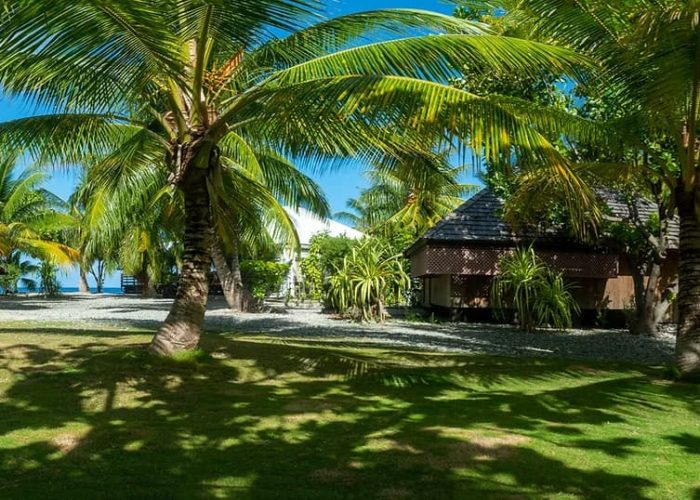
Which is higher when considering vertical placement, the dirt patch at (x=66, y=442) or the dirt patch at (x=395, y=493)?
the dirt patch at (x=66, y=442)

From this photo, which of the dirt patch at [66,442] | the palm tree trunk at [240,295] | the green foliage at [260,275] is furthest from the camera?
the green foliage at [260,275]

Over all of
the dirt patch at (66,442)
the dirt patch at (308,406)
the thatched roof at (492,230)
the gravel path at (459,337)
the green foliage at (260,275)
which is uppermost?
the thatched roof at (492,230)

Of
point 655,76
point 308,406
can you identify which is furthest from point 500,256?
point 308,406

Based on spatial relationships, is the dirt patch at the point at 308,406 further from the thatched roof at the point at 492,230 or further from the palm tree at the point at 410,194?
the thatched roof at the point at 492,230

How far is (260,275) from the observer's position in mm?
24312

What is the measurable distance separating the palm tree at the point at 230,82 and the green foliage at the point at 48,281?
25.5 meters

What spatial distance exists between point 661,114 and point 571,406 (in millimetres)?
3953

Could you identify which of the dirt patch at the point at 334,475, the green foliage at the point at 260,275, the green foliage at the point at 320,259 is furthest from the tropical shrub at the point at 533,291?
the dirt patch at the point at 334,475

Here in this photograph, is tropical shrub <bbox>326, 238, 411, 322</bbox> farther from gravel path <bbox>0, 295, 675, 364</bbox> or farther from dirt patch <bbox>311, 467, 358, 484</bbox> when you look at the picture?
dirt patch <bbox>311, 467, 358, 484</bbox>

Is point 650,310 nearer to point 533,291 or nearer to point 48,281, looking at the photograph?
point 533,291

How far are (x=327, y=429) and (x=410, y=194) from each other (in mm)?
24388

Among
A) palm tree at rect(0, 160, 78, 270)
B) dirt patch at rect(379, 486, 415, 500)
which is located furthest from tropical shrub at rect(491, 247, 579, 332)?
palm tree at rect(0, 160, 78, 270)

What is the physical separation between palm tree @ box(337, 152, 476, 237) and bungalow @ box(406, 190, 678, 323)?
4.42ft

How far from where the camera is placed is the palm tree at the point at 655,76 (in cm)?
720
